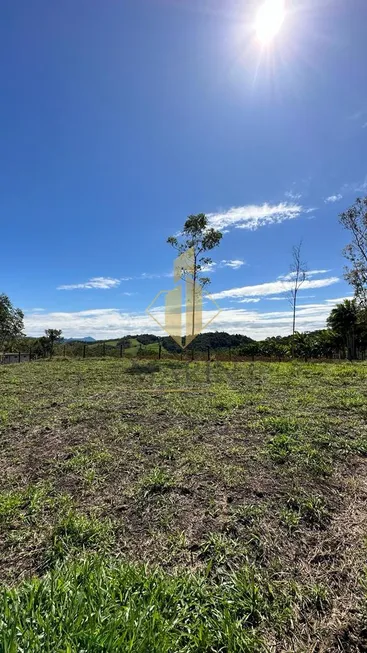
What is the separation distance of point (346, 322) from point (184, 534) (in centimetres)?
3310

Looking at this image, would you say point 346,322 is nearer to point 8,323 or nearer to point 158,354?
point 158,354

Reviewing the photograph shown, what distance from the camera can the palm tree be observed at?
29953mm

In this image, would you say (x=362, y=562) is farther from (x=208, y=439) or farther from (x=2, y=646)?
(x=208, y=439)

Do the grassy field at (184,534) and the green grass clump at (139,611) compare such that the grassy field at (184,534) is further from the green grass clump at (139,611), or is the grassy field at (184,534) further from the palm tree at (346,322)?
the palm tree at (346,322)

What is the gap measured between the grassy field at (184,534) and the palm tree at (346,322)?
29535 millimetres

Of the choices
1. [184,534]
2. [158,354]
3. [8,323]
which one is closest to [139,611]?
[184,534]

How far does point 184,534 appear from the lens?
A: 1761 mm

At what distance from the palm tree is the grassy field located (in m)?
29.5

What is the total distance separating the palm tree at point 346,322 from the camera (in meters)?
30.0

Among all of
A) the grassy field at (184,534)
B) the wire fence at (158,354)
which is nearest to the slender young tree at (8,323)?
the wire fence at (158,354)

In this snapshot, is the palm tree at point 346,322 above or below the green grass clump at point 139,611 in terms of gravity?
above

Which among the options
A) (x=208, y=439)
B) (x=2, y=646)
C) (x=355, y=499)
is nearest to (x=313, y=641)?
(x=2, y=646)

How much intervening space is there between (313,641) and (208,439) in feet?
7.26

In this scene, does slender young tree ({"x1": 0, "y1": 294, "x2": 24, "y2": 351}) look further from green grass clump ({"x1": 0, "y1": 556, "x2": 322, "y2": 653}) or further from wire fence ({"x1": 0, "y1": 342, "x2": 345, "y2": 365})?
green grass clump ({"x1": 0, "y1": 556, "x2": 322, "y2": 653})
